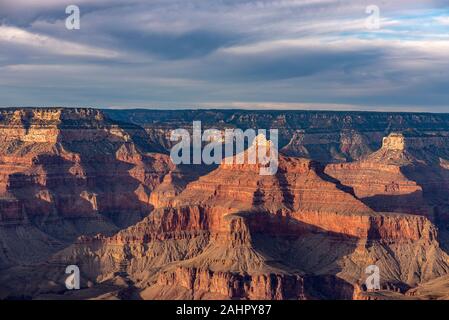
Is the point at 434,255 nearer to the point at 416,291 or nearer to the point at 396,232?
the point at 396,232

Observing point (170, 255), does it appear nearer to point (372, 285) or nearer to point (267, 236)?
point (267, 236)

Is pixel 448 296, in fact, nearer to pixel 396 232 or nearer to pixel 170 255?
pixel 396 232

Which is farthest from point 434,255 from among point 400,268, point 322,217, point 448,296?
point 448,296
